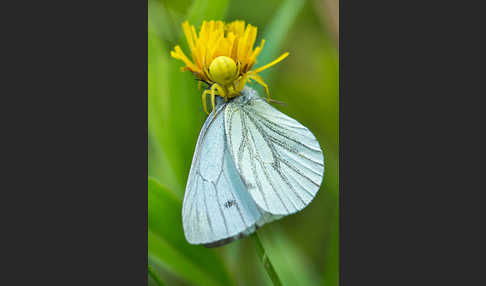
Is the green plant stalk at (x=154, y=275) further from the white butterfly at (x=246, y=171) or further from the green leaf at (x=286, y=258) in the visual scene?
the green leaf at (x=286, y=258)

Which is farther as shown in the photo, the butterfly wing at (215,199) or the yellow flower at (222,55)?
the yellow flower at (222,55)

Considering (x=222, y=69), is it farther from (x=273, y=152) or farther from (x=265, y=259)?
(x=265, y=259)

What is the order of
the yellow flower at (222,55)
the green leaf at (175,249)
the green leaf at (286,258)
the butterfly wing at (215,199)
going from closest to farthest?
the butterfly wing at (215,199) → the yellow flower at (222,55) → the green leaf at (175,249) → the green leaf at (286,258)

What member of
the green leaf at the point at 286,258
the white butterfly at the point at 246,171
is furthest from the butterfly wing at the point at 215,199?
the green leaf at the point at 286,258

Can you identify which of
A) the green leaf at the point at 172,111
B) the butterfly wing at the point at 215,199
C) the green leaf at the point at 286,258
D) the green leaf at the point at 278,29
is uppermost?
the green leaf at the point at 278,29

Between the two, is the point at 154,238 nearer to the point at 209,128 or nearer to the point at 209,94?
the point at 209,128
